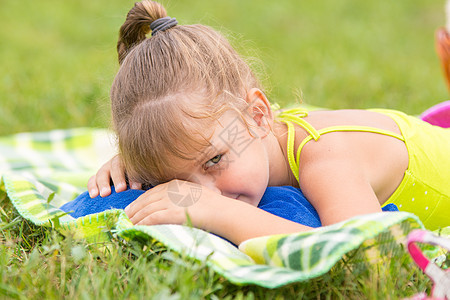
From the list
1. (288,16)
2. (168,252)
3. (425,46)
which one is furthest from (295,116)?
(288,16)

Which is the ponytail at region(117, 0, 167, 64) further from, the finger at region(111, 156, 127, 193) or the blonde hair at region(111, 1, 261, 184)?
the finger at region(111, 156, 127, 193)

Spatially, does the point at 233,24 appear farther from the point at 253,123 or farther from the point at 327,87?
the point at 253,123

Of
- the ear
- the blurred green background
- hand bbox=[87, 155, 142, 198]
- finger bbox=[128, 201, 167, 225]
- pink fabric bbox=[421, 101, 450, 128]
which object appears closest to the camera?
finger bbox=[128, 201, 167, 225]

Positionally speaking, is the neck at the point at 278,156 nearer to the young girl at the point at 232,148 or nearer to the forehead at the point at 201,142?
the young girl at the point at 232,148

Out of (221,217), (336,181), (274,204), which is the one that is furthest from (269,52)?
(221,217)

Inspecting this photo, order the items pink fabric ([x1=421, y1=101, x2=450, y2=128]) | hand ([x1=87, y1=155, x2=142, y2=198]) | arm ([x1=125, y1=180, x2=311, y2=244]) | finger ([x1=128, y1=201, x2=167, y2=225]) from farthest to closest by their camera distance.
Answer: pink fabric ([x1=421, y1=101, x2=450, y2=128])
hand ([x1=87, y1=155, x2=142, y2=198])
finger ([x1=128, y1=201, x2=167, y2=225])
arm ([x1=125, y1=180, x2=311, y2=244])

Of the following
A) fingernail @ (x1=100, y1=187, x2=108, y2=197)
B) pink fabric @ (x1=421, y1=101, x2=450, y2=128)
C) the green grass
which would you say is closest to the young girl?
fingernail @ (x1=100, y1=187, x2=108, y2=197)

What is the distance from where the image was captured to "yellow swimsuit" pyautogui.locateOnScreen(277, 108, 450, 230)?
6.40ft

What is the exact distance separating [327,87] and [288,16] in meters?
3.53

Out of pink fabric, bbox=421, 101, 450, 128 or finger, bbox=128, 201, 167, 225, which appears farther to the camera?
pink fabric, bbox=421, 101, 450, 128

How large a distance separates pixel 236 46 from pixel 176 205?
81 centimetres

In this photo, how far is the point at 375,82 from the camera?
3900 mm

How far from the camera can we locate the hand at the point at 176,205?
1.59 metres

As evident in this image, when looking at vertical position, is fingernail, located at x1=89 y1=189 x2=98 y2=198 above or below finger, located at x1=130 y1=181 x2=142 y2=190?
below
